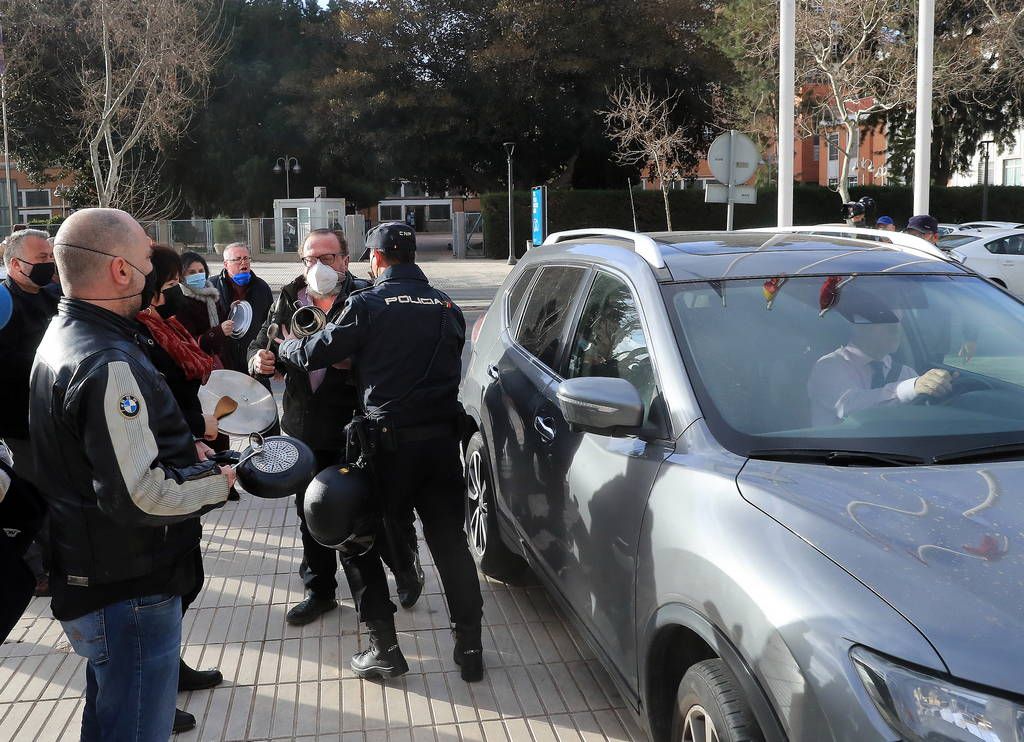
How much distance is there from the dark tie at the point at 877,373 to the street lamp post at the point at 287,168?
1682 inches

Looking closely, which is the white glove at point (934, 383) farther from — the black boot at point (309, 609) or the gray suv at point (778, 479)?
the black boot at point (309, 609)

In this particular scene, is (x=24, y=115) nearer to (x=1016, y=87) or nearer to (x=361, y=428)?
(x=1016, y=87)

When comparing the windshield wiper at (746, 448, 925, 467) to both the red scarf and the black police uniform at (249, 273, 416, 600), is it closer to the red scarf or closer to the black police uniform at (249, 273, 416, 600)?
the black police uniform at (249, 273, 416, 600)

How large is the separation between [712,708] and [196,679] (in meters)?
2.38

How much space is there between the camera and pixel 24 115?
36.1m

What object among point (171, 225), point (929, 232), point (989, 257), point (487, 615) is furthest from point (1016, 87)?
point (487, 615)

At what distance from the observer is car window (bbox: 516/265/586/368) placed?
4.02 m

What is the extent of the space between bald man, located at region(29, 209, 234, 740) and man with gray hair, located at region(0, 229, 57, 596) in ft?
6.95

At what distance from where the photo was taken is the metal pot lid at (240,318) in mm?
5137

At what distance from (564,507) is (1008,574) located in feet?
5.47

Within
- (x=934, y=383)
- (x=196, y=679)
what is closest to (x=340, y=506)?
(x=196, y=679)

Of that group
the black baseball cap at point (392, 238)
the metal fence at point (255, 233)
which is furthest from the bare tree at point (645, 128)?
the black baseball cap at point (392, 238)

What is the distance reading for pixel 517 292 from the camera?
191 inches

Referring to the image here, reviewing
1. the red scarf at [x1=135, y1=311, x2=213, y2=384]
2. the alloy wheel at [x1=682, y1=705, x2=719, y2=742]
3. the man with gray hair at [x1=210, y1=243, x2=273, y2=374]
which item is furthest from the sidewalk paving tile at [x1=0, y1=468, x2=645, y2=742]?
the man with gray hair at [x1=210, y1=243, x2=273, y2=374]
